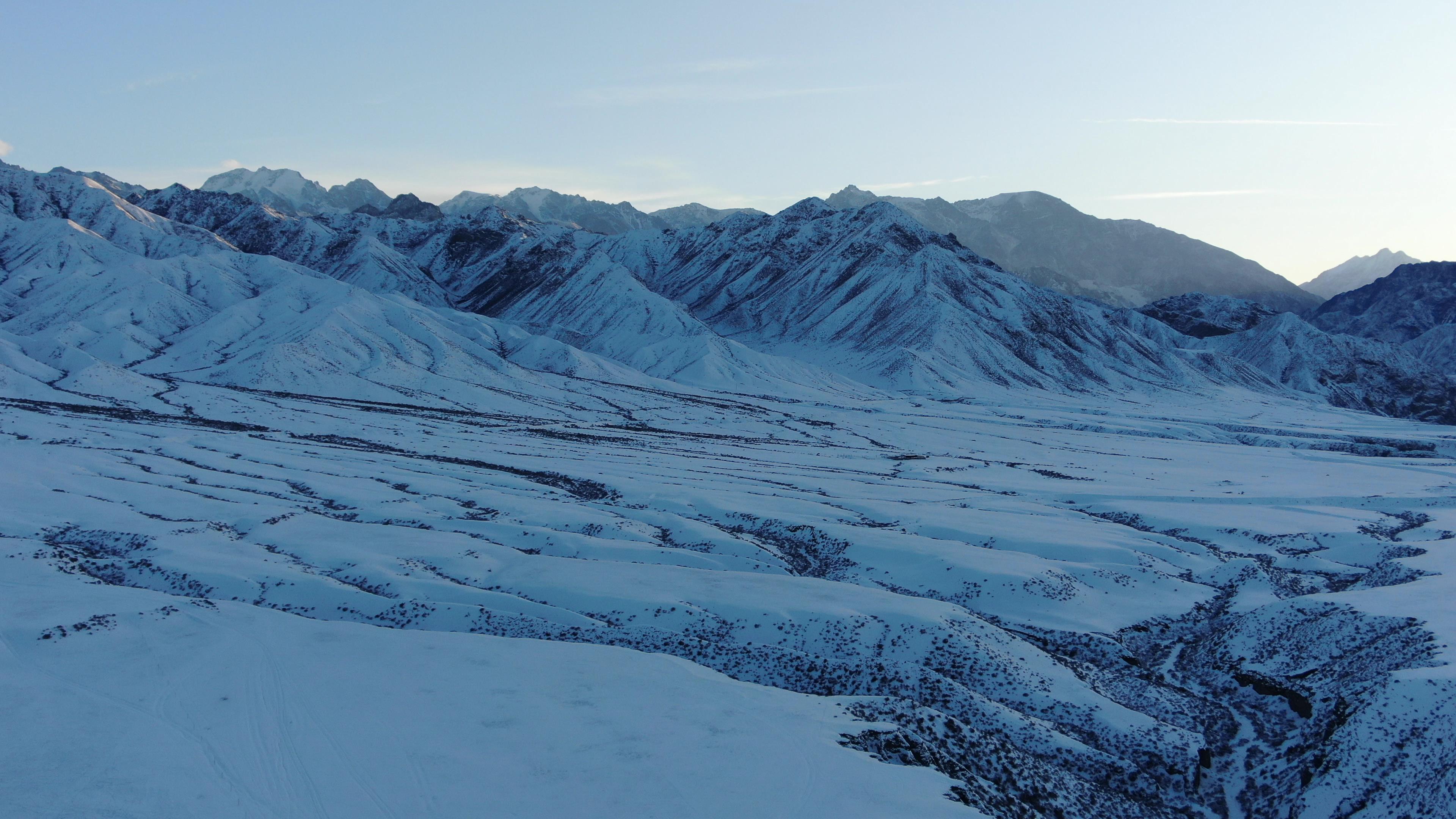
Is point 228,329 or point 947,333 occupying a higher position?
point 947,333

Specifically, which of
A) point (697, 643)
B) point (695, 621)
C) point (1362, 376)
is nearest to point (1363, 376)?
point (1362, 376)

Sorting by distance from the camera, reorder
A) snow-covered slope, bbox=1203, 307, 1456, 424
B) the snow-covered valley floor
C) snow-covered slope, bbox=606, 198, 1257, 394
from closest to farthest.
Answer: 1. the snow-covered valley floor
2. snow-covered slope, bbox=606, 198, 1257, 394
3. snow-covered slope, bbox=1203, 307, 1456, 424

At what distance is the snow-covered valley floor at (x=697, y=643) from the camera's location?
1895 cm

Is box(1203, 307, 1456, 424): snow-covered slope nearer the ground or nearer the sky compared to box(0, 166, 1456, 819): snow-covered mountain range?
nearer the sky

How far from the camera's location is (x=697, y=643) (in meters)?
28.5

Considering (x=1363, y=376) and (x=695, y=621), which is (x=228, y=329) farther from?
(x=1363, y=376)

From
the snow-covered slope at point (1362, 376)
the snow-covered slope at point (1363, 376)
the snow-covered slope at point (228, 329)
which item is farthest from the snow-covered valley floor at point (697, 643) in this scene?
the snow-covered slope at point (1363, 376)

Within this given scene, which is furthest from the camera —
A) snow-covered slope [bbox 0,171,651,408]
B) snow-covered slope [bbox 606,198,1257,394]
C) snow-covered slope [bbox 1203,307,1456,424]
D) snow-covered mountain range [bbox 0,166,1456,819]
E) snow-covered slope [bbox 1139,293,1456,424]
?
snow-covered slope [bbox 1139,293,1456,424]

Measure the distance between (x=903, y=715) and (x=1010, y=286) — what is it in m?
185

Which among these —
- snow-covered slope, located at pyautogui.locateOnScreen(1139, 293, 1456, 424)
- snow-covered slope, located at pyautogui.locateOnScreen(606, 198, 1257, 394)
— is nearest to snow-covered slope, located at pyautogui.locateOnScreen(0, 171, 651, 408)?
snow-covered slope, located at pyautogui.locateOnScreen(606, 198, 1257, 394)

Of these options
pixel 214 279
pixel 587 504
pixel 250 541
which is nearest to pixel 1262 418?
pixel 587 504

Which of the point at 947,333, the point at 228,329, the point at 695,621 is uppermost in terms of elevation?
the point at 947,333

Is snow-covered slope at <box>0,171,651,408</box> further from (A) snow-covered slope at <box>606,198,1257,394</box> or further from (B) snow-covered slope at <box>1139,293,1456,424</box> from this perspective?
(B) snow-covered slope at <box>1139,293,1456,424</box>

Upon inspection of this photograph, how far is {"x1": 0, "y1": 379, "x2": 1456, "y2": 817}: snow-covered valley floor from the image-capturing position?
62.2ft
